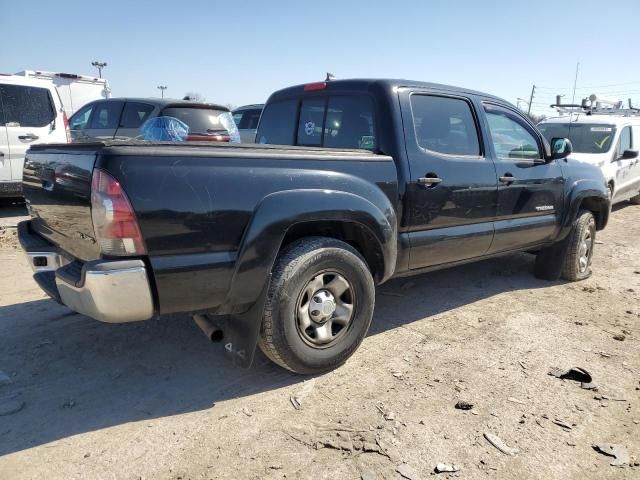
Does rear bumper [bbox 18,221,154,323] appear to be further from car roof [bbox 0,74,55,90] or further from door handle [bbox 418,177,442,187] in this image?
car roof [bbox 0,74,55,90]

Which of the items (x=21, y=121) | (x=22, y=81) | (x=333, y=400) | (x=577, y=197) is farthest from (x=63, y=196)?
(x=22, y=81)

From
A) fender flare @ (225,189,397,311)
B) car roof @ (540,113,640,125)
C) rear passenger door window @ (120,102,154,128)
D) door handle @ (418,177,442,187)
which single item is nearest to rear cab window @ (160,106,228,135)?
rear passenger door window @ (120,102,154,128)

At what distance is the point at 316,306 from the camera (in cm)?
306

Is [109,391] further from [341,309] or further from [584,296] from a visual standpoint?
[584,296]

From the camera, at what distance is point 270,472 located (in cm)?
228

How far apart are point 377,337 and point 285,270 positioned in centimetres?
127

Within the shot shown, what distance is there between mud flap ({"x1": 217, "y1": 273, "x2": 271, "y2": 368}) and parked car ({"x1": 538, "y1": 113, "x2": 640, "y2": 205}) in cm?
763

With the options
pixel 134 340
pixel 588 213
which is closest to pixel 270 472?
pixel 134 340

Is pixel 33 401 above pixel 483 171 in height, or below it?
below

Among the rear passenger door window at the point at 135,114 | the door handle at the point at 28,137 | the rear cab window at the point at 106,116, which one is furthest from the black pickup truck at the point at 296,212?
the rear cab window at the point at 106,116

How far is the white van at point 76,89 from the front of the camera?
12.8 meters

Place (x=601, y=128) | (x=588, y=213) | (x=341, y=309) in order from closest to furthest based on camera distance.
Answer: (x=341, y=309) < (x=588, y=213) < (x=601, y=128)

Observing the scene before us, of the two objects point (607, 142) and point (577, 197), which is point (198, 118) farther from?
point (607, 142)

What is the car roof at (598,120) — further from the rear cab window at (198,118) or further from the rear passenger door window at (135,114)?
the rear passenger door window at (135,114)
